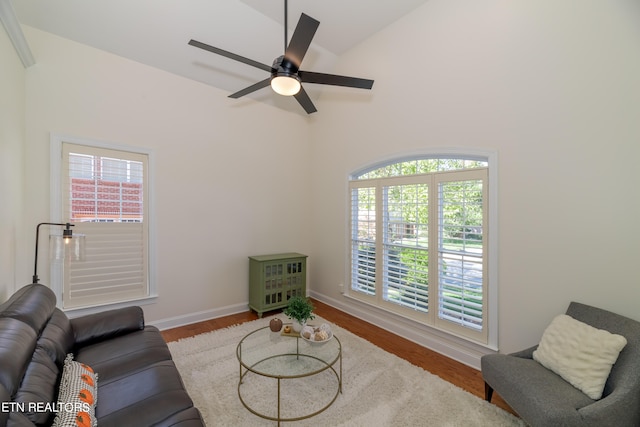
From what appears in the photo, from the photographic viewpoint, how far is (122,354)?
78.7 inches

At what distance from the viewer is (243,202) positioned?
4.18m

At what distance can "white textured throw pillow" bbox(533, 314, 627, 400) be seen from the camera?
5.55 ft

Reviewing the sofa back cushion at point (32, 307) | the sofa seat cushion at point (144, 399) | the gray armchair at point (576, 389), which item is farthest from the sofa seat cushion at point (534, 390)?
the sofa back cushion at point (32, 307)

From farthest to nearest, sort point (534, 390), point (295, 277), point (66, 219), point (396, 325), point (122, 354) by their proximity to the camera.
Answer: point (295, 277)
point (396, 325)
point (66, 219)
point (122, 354)
point (534, 390)

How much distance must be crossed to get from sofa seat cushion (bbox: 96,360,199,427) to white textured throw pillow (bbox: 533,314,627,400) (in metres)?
2.33

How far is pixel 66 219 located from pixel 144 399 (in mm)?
2411

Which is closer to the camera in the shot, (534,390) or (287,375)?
(534,390)

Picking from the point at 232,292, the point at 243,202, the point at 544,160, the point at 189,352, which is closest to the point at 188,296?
the point at 232,292

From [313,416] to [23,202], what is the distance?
132 inches

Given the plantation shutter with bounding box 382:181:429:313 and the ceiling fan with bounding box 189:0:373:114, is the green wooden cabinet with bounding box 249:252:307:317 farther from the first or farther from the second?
the ceiling fan with bounding box 189:0:373:114


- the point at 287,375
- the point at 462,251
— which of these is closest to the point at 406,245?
the point at 462,251

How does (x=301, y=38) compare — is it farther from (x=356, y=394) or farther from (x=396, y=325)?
(x=396, y=325)

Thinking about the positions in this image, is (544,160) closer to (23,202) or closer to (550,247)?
(550,247)

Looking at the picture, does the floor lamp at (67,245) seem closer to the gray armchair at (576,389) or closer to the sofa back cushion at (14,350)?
the sofa back cushion at (14,350)
